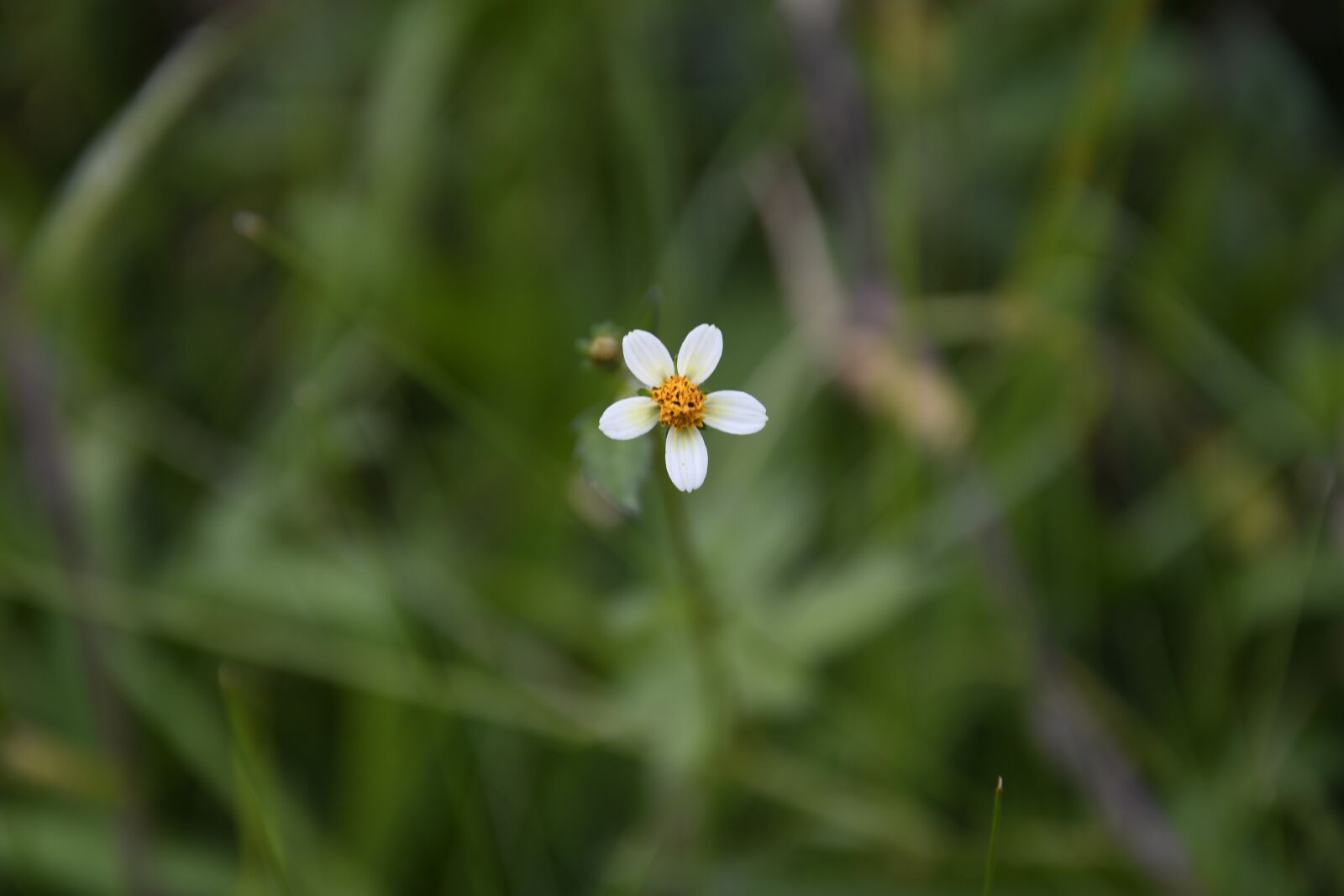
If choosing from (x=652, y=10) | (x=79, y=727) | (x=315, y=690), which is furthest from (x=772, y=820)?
(x=652, y=10)

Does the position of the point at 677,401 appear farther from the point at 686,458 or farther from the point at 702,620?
the point at 702,620

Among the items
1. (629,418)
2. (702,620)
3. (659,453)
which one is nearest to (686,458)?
(629,418)

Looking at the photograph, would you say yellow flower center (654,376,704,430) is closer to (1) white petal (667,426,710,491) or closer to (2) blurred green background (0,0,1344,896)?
(1) white petal (667,426,710,491)

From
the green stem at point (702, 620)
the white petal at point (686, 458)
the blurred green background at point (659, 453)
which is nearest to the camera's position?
the white petal at point (686, 458)

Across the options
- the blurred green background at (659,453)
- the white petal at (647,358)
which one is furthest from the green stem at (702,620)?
the white petal at (647,358)

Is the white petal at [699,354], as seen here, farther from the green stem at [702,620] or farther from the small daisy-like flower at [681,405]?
the green stem at [702,620]

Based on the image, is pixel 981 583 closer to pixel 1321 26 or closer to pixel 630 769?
pixel 630 769

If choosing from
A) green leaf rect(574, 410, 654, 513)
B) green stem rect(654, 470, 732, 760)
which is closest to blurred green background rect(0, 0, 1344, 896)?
green stem rect(654, 470, 732, 760)
